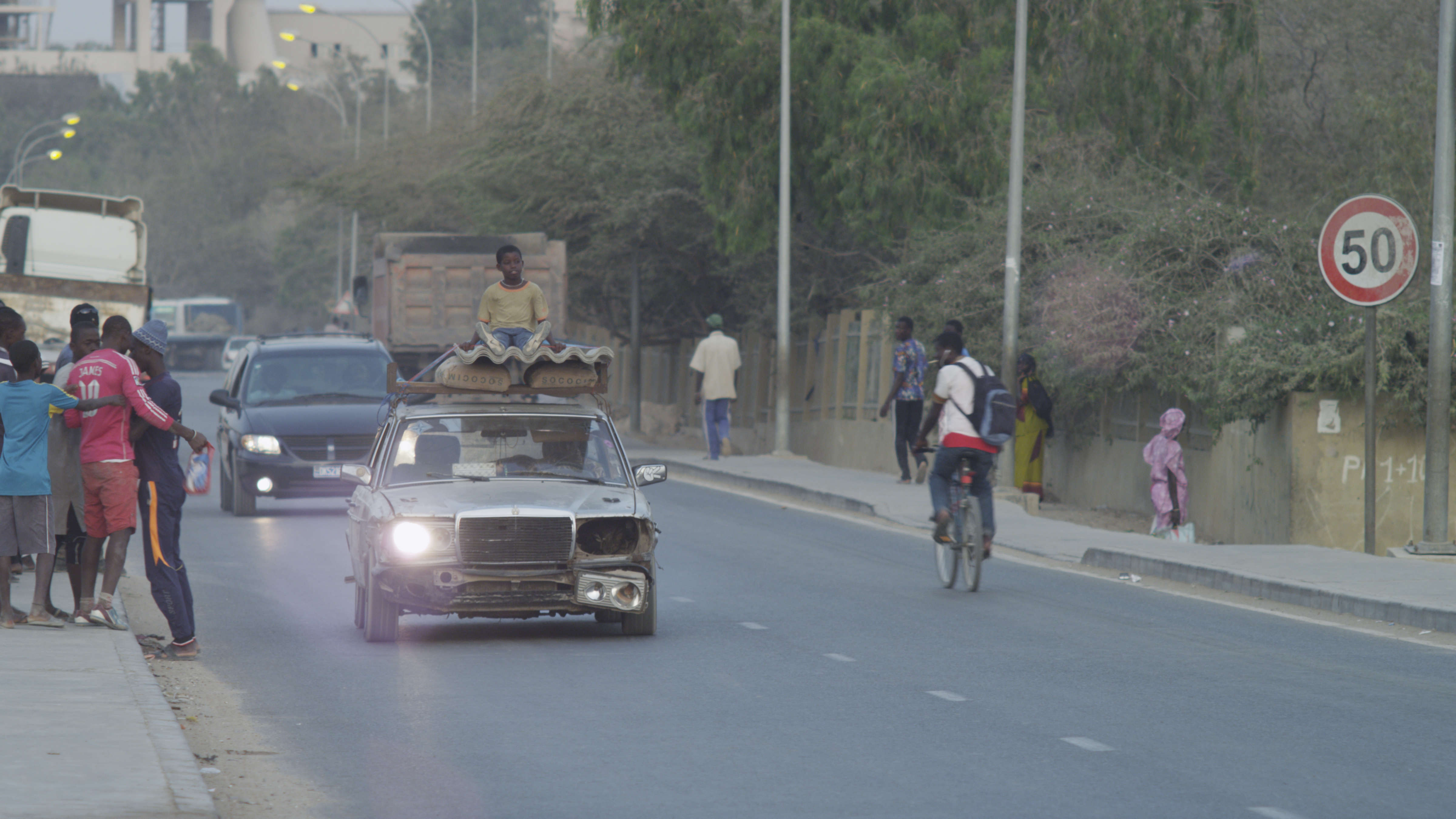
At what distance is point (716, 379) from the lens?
27578 millimetres

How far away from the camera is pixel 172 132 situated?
118375 mm

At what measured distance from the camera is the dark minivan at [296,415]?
62.7ft

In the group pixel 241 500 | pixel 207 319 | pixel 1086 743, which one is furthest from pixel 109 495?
pixel 207 319

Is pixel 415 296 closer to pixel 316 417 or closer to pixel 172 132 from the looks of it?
pixel 316 417

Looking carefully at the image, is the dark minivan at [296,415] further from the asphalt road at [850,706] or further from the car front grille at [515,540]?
the car front grille at [515,540]

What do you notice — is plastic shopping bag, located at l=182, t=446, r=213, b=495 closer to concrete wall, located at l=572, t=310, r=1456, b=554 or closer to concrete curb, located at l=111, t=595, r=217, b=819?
concrete curb, located at l=111, t=595, r=217, b=819

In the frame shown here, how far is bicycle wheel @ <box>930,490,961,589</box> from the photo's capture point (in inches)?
547

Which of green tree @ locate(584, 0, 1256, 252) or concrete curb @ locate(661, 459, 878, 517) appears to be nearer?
concrete curb @ locate(661, 459, 878, 517)

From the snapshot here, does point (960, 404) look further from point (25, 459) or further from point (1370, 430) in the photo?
point (25, 459)

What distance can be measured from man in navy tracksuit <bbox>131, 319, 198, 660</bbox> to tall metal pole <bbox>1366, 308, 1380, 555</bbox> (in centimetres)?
964

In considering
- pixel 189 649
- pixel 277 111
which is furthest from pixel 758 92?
pixel 277 111

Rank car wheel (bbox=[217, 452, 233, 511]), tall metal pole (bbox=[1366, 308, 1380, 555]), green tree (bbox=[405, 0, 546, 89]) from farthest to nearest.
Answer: green tree (bbox=[405, 0, 546, 89]) < car wheel (bbox=[217, 452, 233, 511]) < tall metal pole (bbox=[1366, 308, 1380, 555])

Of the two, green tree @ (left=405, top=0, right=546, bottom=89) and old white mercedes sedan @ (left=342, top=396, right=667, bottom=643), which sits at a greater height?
green tree @ (left=405, top=0, right=546, bottom=89)

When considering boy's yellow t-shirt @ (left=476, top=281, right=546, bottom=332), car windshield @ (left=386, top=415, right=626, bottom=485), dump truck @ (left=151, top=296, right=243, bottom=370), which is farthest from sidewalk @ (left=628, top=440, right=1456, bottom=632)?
dump truck @ (left=151, top=296, right=243, bottom=370)
